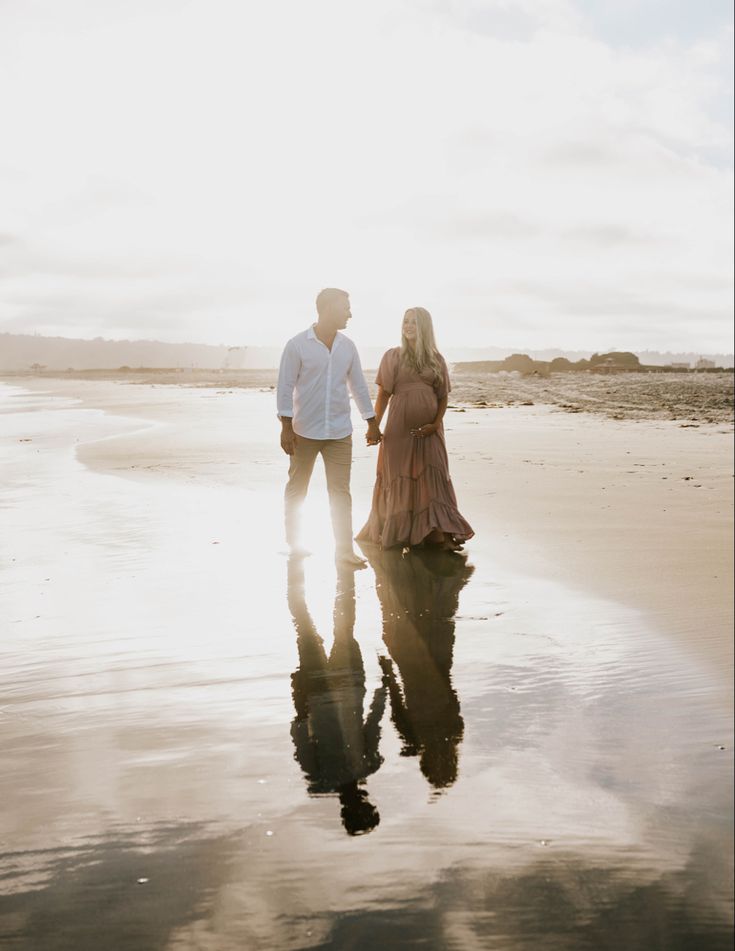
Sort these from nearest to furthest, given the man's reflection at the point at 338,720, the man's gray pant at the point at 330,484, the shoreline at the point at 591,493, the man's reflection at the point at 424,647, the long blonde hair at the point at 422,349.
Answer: the man's reflection at the point at 338,720
the man's reflection at the point at 424,647
the shoreline at the point at 591,493
the man's gray pant at the point at 330,484
the long blonde hair at the point at 422,349

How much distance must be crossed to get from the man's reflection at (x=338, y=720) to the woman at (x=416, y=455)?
1979 millimetres

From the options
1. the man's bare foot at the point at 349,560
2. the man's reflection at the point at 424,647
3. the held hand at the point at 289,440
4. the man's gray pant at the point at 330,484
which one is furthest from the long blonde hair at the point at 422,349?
the man's bare foot at the point at 349,560

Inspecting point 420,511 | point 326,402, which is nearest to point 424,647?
point 420,511

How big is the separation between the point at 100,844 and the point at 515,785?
1.35 metres

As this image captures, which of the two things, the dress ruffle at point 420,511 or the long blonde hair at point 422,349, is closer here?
the long blonde hair at point 422,349

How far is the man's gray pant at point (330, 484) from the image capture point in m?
6.80

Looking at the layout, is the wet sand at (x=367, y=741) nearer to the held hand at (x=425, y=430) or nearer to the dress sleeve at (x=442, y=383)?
the held hand at (x=425, y=430)

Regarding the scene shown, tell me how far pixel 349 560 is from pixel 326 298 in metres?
1.98

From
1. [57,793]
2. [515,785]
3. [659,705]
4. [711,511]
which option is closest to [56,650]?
[57,793]

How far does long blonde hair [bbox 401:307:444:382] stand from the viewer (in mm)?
7004

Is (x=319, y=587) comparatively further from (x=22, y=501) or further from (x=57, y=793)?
(x=22, y=501)

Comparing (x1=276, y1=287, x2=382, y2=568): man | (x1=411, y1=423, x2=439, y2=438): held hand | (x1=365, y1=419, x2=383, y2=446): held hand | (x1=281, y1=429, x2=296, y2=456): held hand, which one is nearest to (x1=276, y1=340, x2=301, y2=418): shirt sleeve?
(x1=276, y1=287, x2=382, y2=568): man

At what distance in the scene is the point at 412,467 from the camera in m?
7.27

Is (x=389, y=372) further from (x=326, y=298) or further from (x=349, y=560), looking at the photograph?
(x=349, y=560)
